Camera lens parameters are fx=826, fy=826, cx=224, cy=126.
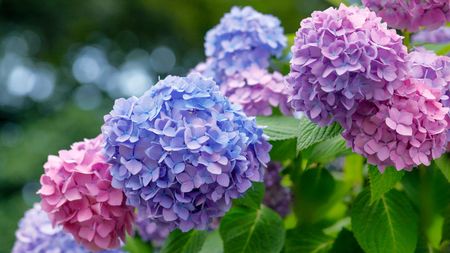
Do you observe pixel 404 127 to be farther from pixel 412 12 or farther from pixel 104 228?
pixel 104 228

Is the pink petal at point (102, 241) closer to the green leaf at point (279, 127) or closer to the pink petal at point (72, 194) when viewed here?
the pink petal at point (72, 194)

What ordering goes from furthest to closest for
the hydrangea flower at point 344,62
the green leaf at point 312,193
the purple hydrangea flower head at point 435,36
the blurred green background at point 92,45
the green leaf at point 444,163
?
the blurred green background at point 92,45 < the purple hydrangea flower head at point 435,36 < the green leaf at point 312,193 < the green leaf at point 444,163 < the hydrangea flower at point 344,62

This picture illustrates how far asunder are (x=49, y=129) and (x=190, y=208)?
5222mm

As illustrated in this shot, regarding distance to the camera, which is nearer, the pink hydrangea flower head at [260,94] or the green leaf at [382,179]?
the green leaf at [382,179]

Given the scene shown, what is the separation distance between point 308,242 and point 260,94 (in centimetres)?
21

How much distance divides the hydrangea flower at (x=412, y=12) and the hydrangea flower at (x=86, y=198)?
→ 361mm

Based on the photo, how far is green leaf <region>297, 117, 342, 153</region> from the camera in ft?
2.86

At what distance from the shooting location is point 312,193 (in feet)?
3.79

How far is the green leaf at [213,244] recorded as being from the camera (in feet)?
3.56

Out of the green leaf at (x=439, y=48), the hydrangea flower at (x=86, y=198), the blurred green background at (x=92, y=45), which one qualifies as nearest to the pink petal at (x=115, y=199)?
the hydrangea flower at (x=86, y=198)

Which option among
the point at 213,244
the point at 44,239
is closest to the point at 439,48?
the point at 213,244

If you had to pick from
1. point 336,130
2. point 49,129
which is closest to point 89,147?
point 336,130

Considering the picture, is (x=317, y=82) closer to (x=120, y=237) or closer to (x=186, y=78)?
(x=186, y=78)

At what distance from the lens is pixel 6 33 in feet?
28.2
